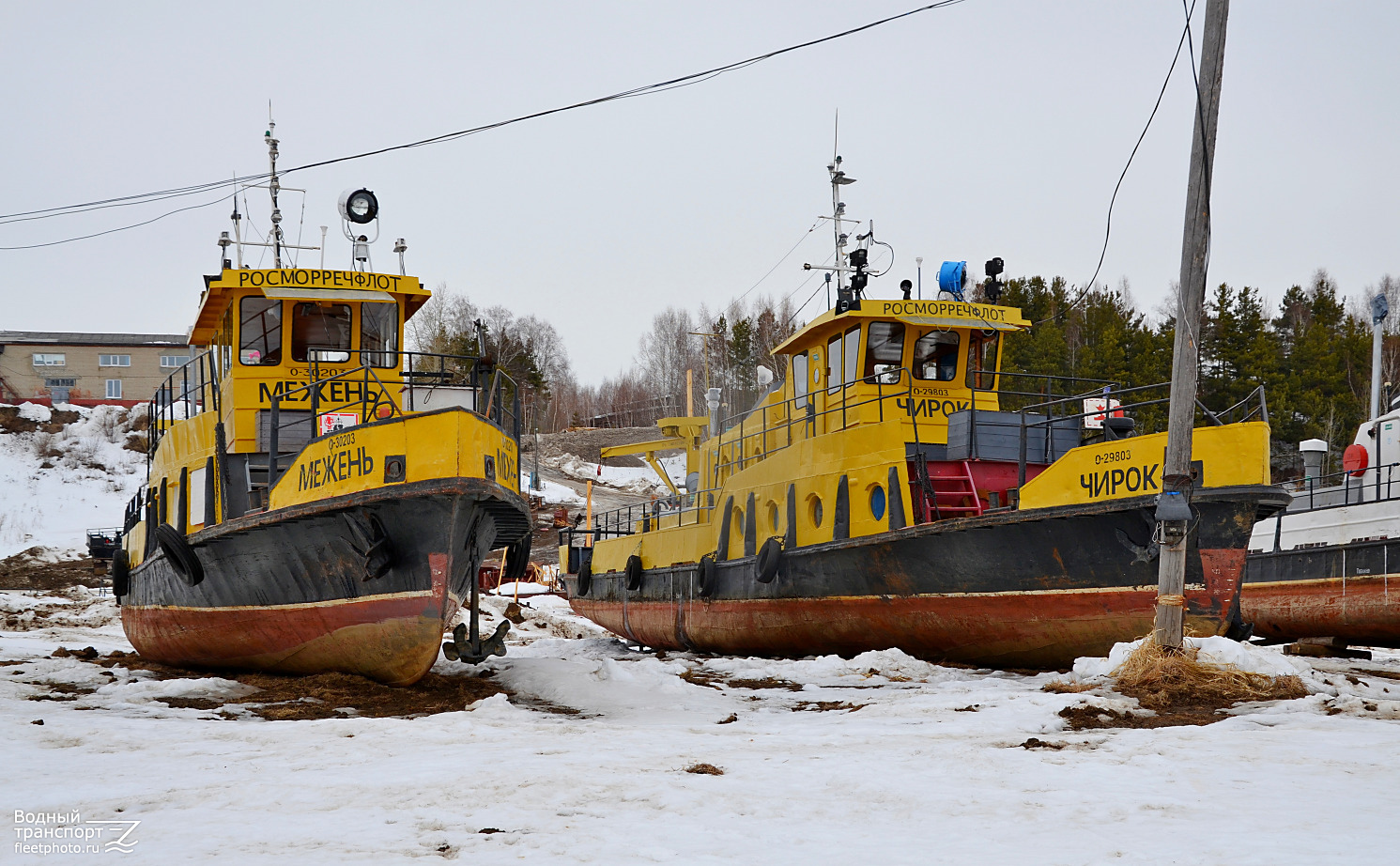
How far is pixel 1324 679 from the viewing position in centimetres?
832

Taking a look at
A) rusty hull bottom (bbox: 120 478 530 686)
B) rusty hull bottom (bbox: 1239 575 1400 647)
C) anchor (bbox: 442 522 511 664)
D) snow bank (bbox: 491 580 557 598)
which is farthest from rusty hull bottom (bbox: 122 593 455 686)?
snow bank (bbox: 491 580 557 598)

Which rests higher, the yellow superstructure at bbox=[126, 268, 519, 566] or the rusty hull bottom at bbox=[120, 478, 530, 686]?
the yellow superstructure at bbox=[126, 268, 519, 566]

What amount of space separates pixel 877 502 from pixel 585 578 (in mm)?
10280

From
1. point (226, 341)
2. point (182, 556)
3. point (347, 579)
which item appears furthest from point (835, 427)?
point (182, 556)

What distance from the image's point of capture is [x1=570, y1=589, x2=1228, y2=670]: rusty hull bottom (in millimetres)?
9609

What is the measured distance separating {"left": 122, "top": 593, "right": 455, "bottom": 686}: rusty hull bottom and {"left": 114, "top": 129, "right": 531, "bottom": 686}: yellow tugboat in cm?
2

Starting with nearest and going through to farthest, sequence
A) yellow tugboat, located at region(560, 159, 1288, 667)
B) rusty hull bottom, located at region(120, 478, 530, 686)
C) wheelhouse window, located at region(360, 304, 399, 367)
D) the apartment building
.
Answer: rusty hull bottom, located at region(120, 478, 530, 686) → yellow tugboat, located at region(560, 159, 1288, 667) → wheelhouse window, located at region(360, 304, 399, 367) → the apartment building

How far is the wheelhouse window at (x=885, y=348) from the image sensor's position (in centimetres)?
1358

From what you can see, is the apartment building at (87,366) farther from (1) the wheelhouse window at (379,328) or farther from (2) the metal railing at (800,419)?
(1) the wheelhouse window at (379,328)

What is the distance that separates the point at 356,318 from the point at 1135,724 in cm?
841

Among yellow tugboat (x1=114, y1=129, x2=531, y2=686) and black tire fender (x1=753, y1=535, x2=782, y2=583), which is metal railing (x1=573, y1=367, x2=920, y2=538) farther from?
yellow tugboat (x1=114, y1=129, x2=531, y2=686)

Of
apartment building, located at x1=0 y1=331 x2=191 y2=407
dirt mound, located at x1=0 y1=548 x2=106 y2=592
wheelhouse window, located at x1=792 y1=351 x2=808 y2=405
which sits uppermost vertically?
apartment building, located at x1=0 y1=331 x2=191 y2=407

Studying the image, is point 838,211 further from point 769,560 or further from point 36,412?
point 36,412

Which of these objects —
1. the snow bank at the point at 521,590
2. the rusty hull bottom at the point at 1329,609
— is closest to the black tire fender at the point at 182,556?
the rusty hull bottom at the point at 1329,609
